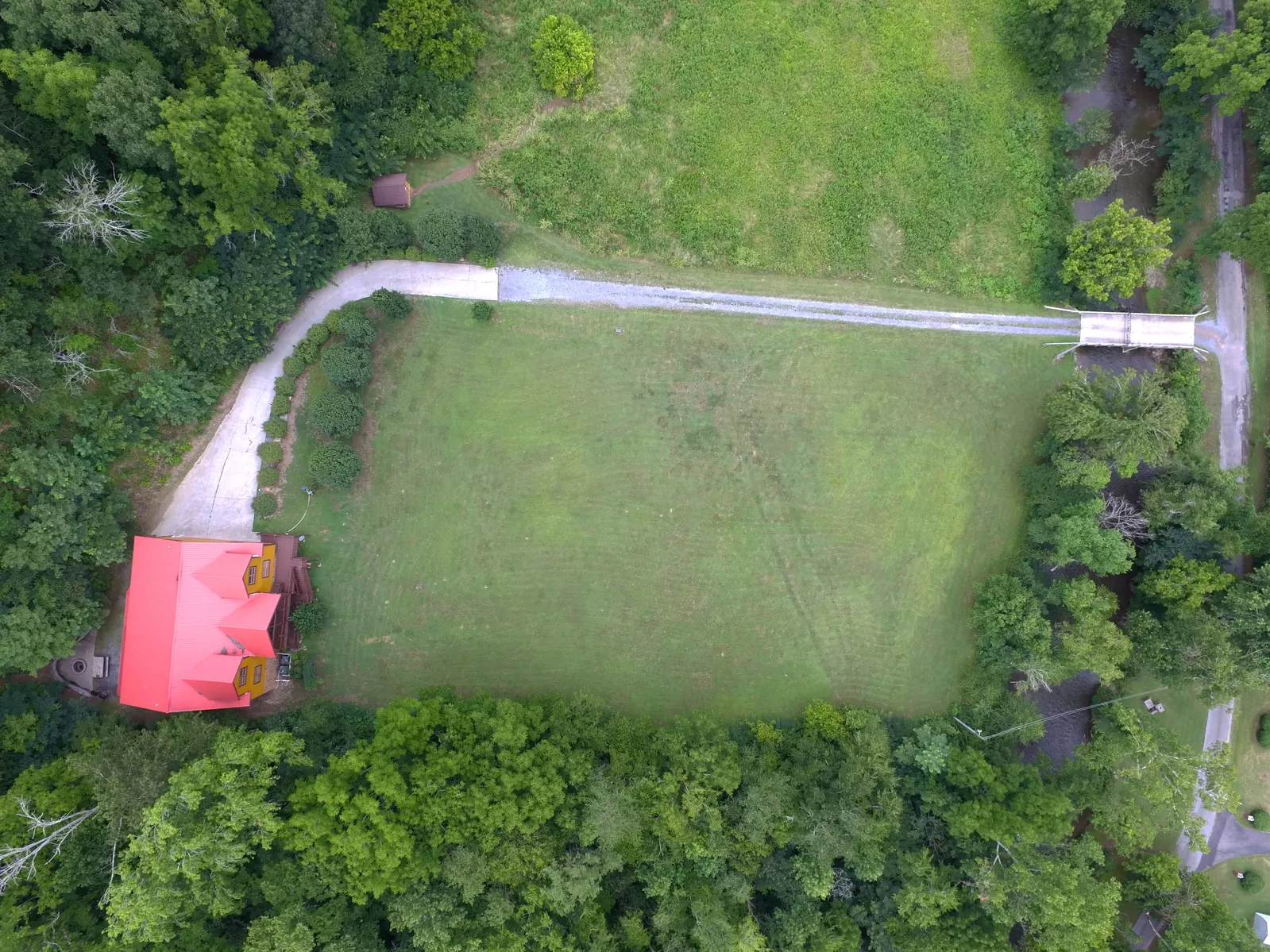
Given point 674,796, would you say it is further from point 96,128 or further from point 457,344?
point 96,128

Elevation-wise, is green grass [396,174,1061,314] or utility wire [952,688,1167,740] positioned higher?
green grass [396,174,1061,314]

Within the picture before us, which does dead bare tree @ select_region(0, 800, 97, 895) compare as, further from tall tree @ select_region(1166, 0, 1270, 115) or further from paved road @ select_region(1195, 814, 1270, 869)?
tall tree @ select_region(1166, 0, 1270, 115)

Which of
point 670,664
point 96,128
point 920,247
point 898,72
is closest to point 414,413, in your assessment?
point 96,128

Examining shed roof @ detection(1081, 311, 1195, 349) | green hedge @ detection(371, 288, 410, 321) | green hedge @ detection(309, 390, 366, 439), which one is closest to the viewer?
green hedge @ detection(309, 390, 366, 439)

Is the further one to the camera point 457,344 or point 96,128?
point 457,344

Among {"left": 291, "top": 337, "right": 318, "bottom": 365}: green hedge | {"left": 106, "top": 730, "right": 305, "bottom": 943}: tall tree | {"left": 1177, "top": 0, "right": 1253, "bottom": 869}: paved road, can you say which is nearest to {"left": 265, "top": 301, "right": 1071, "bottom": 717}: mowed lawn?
{"left": 291, "top": 337, "right": 318, "bottom": 365}: green hedge

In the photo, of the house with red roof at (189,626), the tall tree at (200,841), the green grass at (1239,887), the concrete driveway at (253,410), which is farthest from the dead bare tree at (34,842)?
the green grass at (1239,887)

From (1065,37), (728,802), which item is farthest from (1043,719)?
(1065,37)

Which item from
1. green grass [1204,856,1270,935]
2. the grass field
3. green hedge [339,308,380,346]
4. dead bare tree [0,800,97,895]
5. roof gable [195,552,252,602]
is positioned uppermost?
the grass field
